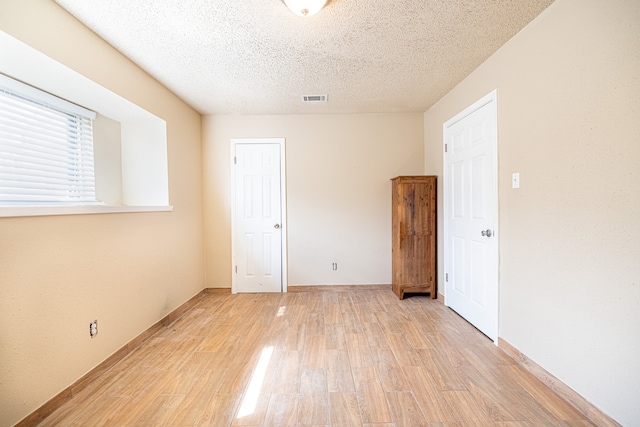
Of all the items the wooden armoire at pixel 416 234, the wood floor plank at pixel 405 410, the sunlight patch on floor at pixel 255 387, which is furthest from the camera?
the wooden armoire at pixel 416 234

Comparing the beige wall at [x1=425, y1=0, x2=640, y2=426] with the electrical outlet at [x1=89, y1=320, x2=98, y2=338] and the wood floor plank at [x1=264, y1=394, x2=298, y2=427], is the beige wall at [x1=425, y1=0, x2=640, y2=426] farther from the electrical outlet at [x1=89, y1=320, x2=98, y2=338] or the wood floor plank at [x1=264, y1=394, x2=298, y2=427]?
the electrical outlet at [x1=89, y1=320, x2=98, y2=338]

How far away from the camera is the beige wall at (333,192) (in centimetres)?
398

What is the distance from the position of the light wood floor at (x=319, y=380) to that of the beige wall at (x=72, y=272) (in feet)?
0.72

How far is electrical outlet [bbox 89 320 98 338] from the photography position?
197 centimetres

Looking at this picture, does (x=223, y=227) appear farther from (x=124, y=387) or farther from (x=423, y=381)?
(x=423, y=381)

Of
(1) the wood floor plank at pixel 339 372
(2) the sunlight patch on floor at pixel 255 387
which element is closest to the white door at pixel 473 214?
(1) the wood floor plank at pixel 339 372

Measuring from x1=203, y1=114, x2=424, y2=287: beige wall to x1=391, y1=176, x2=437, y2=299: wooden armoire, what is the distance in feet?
1.47

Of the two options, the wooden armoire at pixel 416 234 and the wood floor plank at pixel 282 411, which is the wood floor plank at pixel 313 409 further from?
the wooden armoire at pixel 416 234

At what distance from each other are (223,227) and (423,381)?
10.1 ft

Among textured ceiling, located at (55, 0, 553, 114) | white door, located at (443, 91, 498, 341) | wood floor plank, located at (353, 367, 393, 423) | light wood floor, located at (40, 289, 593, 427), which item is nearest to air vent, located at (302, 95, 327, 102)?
textured ceiling, located at (55, 0, 553, 114)

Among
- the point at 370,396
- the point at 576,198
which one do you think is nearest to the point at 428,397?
the point at 370,396

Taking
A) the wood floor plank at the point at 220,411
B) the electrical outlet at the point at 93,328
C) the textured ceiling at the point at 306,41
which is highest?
the textured ceiling at the point at 306,41

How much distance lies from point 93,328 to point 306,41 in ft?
8.54

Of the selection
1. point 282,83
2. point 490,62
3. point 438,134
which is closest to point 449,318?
point 438,134
